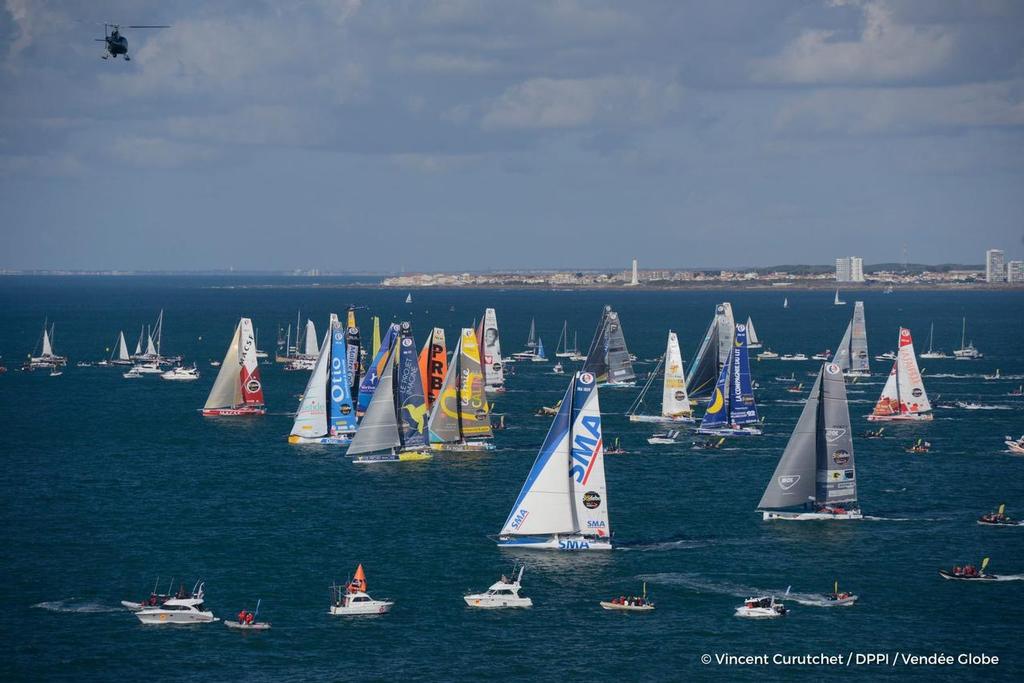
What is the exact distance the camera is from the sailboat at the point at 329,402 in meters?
117

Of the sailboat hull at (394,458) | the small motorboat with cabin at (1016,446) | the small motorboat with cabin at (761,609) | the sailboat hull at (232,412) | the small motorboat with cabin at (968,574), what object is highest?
the sailboat hull at (232,412)

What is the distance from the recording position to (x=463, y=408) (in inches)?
4476

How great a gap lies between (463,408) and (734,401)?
2544 cm

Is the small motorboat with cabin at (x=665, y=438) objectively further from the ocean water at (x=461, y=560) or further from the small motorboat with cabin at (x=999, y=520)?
the small motorboat with cabin at (x=999, y=520)

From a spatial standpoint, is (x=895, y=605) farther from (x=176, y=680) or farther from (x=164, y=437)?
(x=164, y=437)

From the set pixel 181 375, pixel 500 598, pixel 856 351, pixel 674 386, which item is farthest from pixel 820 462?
pixel 181 375

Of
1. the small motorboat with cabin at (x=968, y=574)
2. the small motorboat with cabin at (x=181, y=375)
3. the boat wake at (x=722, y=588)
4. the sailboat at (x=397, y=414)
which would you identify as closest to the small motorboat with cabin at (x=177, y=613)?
the boat wake at (x=722, y=588)

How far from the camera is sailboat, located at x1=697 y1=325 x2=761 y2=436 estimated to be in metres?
120

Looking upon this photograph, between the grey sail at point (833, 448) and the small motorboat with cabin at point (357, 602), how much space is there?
31809 millimetres

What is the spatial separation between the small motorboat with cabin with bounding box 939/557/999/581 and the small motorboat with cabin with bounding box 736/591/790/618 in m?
11.5

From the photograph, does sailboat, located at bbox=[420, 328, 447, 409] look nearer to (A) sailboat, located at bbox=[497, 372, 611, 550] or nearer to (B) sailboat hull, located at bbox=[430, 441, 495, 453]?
(B) sailboat hull, located at bbox=[430, 441, 495, 453]

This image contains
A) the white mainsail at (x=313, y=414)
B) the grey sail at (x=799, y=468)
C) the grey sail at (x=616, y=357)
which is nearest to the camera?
the grey sail at (x=799, y=468)

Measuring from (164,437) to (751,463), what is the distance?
5366 centimetres

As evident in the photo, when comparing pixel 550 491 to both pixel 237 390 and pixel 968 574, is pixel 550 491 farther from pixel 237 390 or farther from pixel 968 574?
pixel 237 390
